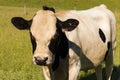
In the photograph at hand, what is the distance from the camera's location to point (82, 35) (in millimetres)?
7434

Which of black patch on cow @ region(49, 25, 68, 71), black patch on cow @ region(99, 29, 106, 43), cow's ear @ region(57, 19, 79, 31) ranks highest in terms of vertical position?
cow's ear @ region(57, 19, 79, 31)

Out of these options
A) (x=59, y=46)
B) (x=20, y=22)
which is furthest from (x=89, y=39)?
(x=20, y=22)

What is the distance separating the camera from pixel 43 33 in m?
5.75

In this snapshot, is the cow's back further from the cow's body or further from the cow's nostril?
the cow's nostril

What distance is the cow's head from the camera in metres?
5.59

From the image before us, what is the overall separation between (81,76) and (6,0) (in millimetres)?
58275

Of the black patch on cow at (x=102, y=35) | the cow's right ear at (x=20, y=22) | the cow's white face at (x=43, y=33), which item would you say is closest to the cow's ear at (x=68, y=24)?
the cow's white face at (x=43, y=33)

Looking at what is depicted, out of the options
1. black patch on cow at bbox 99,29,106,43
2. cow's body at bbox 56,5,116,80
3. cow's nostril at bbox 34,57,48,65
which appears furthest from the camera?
black patch on cow at bbox 99,29,106,43

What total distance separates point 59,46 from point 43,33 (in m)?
0.78

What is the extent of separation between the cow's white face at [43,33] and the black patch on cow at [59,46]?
165 millimetres

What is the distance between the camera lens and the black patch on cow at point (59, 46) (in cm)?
599

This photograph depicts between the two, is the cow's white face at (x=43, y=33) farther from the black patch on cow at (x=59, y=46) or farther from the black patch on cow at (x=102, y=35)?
the black patch on cow at (x=102, y=35)

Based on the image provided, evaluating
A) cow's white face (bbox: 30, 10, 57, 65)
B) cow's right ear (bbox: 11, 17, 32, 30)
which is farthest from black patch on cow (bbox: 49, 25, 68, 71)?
cow's right ear (bbox: 11, 17, 32, 30)

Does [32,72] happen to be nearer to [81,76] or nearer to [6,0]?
[81,76]
